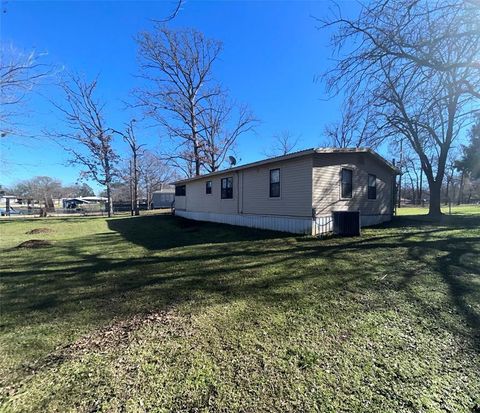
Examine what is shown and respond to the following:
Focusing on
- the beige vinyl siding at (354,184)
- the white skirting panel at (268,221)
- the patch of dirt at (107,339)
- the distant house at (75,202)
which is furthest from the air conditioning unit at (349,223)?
the distant house at (75,202)

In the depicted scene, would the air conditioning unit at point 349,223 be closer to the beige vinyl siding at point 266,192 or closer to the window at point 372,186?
the beige vinyl siding at point 266,192

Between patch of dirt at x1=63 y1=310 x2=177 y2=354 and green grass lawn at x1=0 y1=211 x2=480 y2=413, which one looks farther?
patch of dirt at x1=63 y1=310 x2=177 y2=354

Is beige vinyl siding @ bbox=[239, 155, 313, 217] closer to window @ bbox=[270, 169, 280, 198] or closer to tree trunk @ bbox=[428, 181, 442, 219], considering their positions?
window @ bbox=[270, 169, 280, 198]

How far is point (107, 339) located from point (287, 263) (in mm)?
4098

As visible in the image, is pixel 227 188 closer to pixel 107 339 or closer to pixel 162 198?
pixel 107 339

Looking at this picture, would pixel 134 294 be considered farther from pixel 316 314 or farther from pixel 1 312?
pixel 316 314

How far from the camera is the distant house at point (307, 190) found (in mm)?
9922

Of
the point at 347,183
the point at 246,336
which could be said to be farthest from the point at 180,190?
the point at 246,336

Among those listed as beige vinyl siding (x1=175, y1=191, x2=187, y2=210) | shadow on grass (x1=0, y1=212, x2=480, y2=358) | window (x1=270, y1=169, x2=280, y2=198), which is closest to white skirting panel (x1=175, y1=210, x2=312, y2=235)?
window (x1=270, y1=169, x2=280, y2=198)

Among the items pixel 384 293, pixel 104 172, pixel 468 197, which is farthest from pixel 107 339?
pixel 468 197

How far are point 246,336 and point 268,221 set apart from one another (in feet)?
28.4

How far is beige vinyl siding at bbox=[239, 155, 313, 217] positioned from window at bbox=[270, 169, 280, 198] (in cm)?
17

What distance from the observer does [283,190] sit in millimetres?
10992

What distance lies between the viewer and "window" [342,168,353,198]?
1108cm
